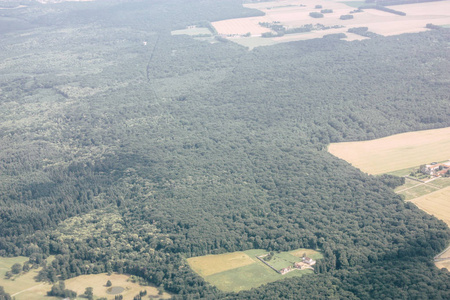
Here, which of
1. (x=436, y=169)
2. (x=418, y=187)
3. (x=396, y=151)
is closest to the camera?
(x=418, y=187)

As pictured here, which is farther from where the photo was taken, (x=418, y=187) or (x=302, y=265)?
(x=418, y=187)

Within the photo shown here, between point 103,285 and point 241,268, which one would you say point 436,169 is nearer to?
point 241,268

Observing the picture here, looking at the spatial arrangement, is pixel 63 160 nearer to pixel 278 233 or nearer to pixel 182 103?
pixel 182 103

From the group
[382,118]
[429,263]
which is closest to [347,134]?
[382,118]

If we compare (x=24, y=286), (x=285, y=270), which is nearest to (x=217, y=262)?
(x=285, y=270)

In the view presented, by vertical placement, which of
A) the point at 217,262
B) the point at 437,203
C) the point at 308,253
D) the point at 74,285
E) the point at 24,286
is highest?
the point at 437,203

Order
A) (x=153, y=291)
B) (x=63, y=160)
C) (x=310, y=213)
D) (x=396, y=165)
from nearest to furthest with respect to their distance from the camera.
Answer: (x=153, y=291) → (x=310, y=213) → (x=396, y=165) → (x=63, y=160)

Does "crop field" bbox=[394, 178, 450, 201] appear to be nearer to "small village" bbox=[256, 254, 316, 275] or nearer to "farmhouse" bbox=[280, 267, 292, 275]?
"small village" bbox=[256, 254, 316, 275]

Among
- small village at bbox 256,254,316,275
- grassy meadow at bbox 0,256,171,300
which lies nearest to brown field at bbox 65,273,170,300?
grassy meadow at bbox 0,256,171,300
